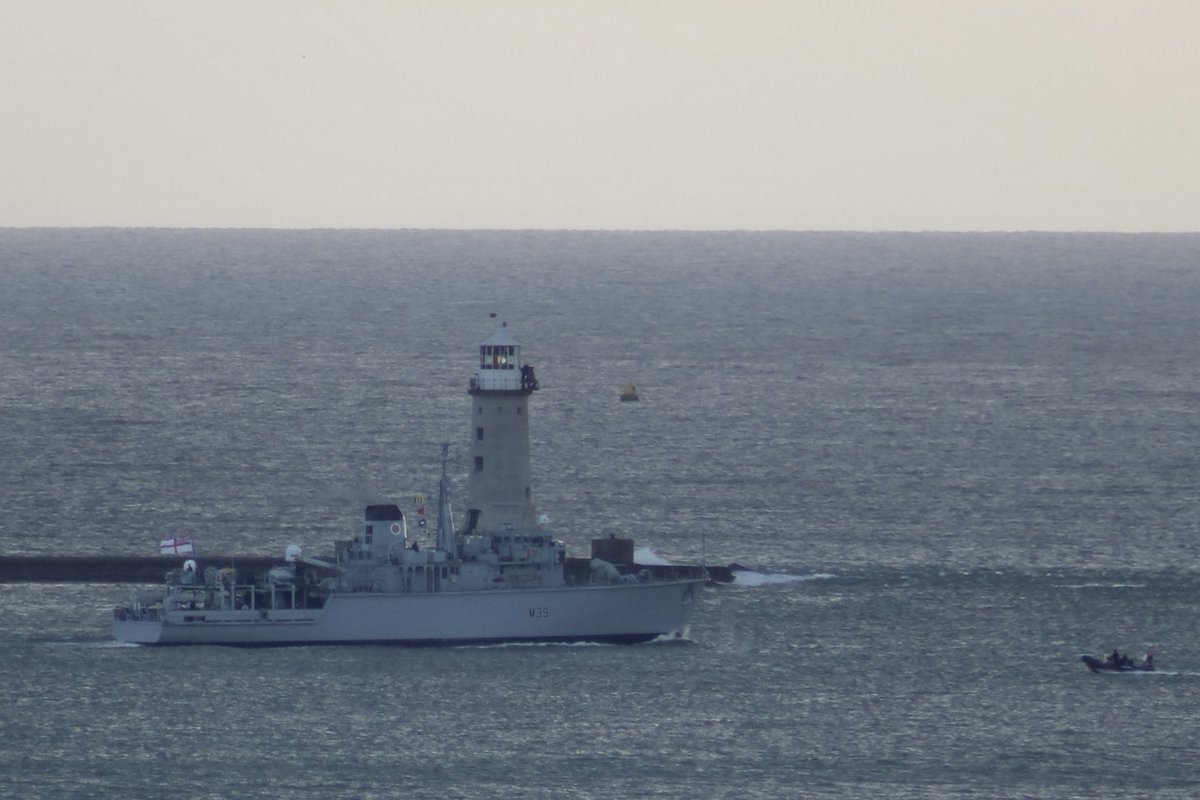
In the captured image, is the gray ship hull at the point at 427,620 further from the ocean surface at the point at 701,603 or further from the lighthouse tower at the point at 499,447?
the lighthouse tower at the point at 499,447

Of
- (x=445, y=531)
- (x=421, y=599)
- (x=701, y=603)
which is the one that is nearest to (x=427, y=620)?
(x=421, y=599)

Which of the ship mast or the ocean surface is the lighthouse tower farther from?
the ocean surface

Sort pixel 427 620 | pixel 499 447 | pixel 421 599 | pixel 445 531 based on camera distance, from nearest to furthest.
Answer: pixel 421 599 → pixel 427 620 → pixel 445 531 → pixel 499 447

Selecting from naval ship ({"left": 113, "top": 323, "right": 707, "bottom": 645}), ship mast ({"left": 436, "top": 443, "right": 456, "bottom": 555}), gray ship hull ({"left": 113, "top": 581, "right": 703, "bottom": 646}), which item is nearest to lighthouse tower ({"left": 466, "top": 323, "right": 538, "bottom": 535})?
naval ship ({"left": 113, "top": 323, "right": 707, "bottom": 645})

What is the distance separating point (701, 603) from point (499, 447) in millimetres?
8611

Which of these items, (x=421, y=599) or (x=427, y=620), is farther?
(x=427, y=620)

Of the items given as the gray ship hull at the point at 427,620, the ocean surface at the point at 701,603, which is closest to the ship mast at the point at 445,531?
the gray ship hull at the point at 427,620

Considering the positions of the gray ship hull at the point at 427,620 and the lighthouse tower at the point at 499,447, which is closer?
the gray ship hull at the point at 427,620

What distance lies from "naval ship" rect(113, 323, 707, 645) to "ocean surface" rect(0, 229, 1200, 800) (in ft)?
3.25

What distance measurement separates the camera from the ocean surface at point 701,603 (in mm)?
64625

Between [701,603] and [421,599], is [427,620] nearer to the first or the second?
[421,599]

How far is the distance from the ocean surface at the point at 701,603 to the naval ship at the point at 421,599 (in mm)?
991

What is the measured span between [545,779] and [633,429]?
237 feet

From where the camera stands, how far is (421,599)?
77500 millimetres
